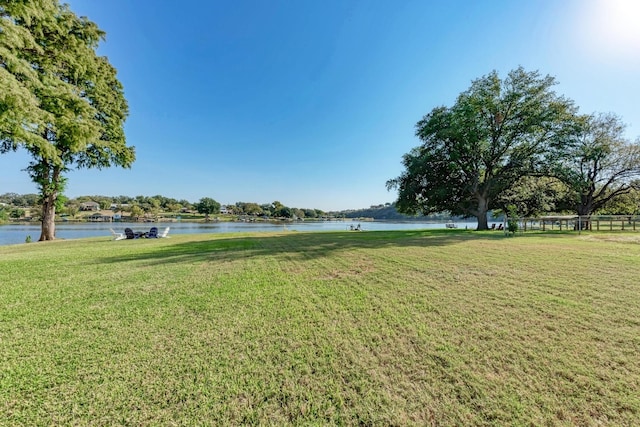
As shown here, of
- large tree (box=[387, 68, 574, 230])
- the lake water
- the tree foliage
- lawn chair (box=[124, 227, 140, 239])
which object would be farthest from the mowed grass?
the tree foliage

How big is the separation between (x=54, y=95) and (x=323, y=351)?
12.9m

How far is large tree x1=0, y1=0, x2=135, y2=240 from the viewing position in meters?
7.08

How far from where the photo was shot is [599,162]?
21.9 m

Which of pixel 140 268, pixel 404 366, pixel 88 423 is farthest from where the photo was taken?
pixel 140 268

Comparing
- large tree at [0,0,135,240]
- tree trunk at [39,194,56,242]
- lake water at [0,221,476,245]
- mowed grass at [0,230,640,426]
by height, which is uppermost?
large tree at [0,0,135,240]

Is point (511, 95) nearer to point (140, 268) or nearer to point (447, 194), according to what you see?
point (447, 194)

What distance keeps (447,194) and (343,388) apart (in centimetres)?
2218

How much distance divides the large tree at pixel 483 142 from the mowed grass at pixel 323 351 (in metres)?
16.7

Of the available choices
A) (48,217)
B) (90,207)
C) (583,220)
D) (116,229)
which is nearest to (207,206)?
(90,207)

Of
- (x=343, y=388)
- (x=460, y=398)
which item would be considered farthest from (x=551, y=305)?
(x=343, y=388)

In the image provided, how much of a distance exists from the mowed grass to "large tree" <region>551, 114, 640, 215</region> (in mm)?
19370

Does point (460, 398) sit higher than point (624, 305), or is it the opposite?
point (624, 305)

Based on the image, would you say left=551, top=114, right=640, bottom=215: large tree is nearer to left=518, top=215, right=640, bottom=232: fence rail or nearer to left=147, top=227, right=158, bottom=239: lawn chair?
left=518, top=215, right=640, bottom=232: fence rail

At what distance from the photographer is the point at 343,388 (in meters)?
2.11
